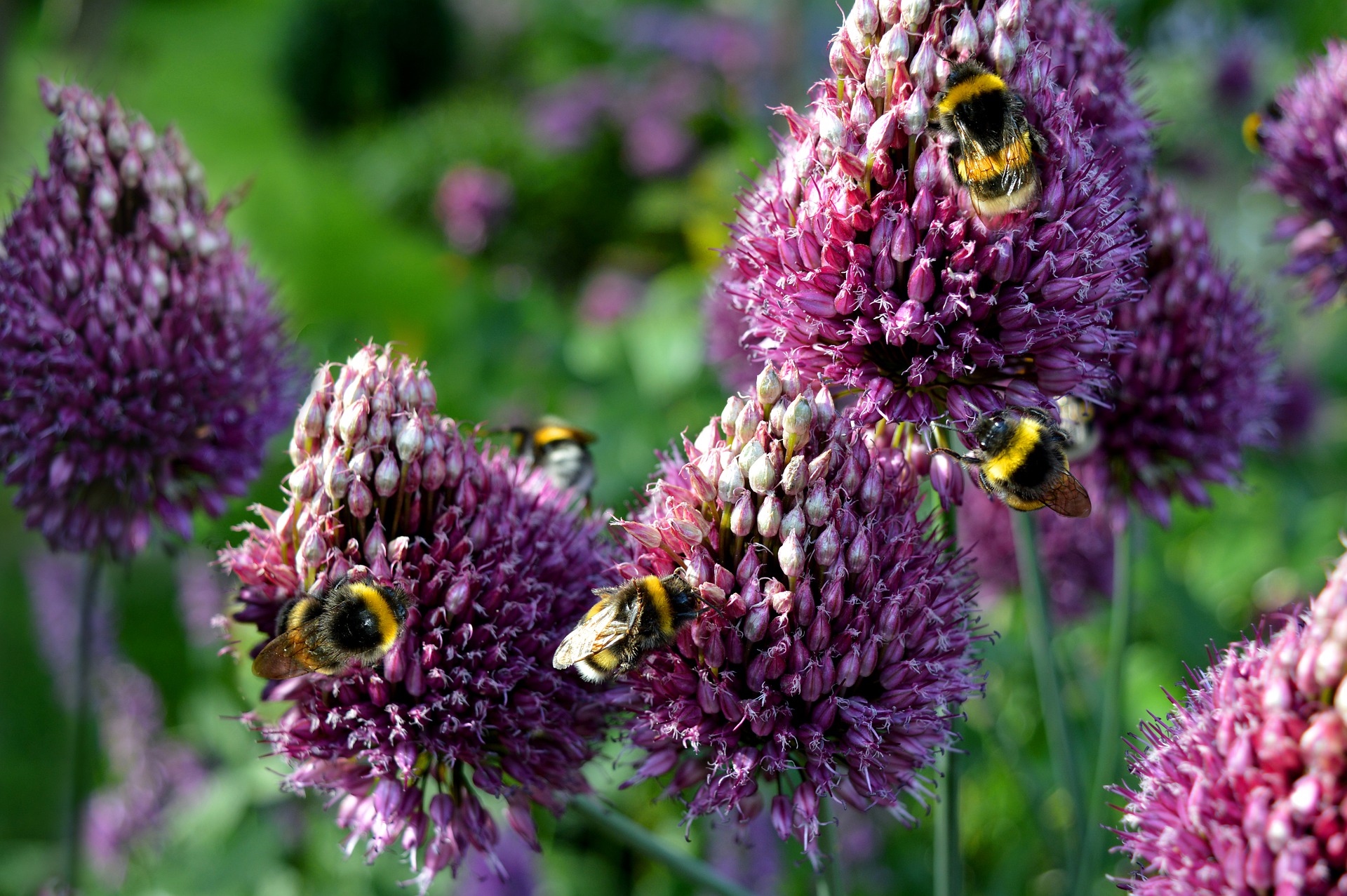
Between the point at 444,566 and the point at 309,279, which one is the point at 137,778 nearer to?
the point at 444,566

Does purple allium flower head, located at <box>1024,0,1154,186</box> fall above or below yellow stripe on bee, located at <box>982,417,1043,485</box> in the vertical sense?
above

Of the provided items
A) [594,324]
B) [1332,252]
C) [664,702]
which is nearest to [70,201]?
[664,702]

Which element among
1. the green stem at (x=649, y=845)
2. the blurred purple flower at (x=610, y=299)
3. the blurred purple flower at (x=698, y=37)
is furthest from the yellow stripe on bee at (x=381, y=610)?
the blurred purple flower at (x=698, y=37)

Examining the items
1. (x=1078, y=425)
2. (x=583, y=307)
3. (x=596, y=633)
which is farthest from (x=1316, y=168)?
(x=583, y=307)

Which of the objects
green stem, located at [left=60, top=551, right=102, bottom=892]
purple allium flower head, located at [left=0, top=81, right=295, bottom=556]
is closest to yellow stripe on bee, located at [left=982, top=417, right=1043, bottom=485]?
purple allium flower head, located at [left=0, top=81, right=295, bottom=556]

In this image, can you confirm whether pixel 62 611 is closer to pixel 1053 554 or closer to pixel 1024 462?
pixel 1053 554

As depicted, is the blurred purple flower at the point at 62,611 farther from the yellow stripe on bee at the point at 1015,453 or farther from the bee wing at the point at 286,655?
the yellow stripe on bee at the point at 1015,453

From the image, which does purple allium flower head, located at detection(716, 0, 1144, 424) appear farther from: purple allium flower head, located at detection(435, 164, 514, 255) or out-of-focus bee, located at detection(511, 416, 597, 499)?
purple allium flower head, located at detection(435, 164, 514, 255)
